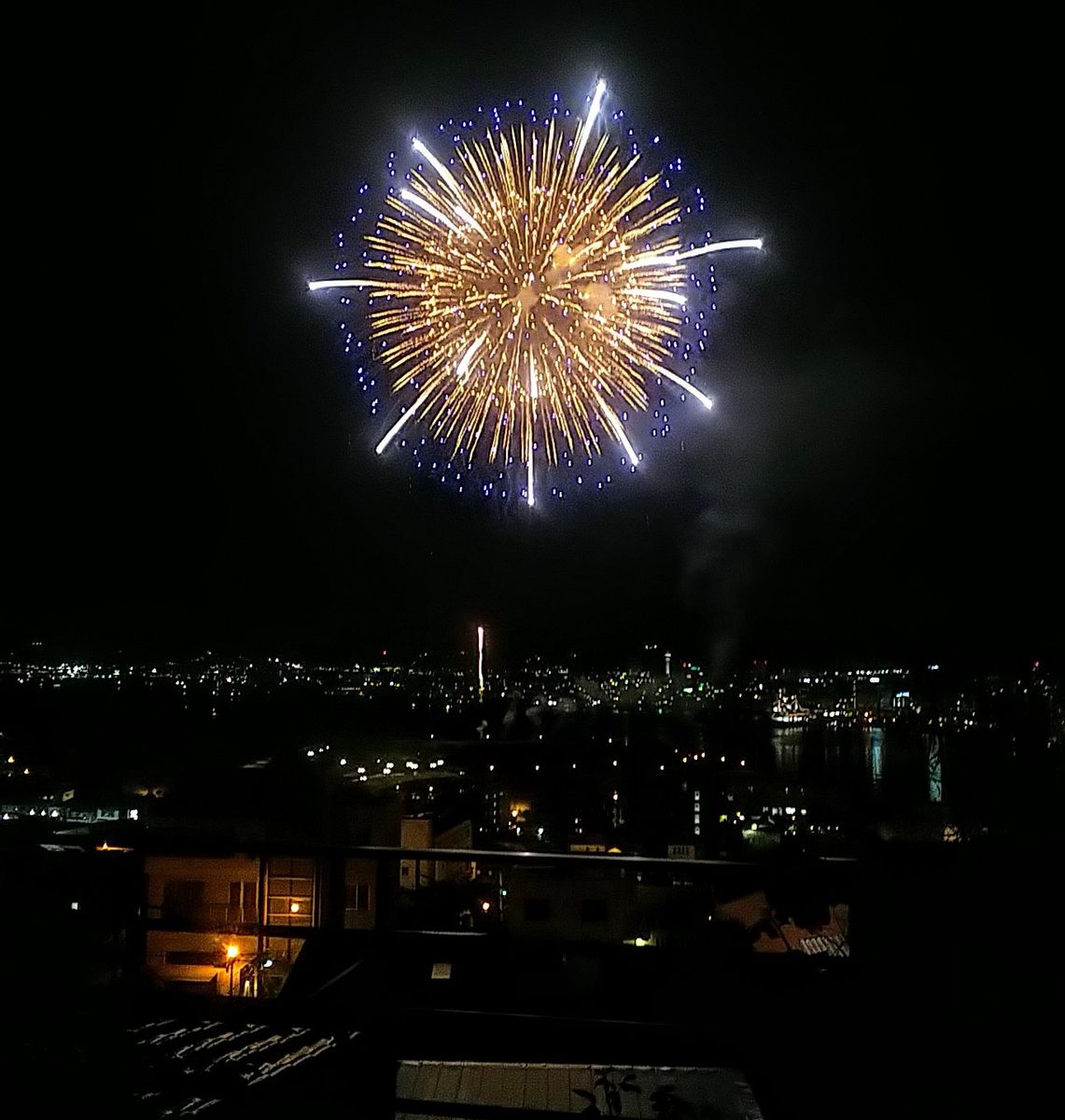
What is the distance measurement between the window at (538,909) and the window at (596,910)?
135 mm

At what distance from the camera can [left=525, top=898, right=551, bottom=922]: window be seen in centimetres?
406

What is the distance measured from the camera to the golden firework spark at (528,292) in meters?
7.20

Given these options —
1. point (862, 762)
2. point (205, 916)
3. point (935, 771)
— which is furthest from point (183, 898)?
point (862, 762)

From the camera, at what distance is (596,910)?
4113 millimetres

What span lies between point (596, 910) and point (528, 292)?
15.8ft

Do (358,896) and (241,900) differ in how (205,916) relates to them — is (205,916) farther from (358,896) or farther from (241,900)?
(358,896)

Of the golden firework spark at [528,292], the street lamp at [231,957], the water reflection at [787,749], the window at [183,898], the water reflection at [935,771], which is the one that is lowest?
the street lamp at [231,957]

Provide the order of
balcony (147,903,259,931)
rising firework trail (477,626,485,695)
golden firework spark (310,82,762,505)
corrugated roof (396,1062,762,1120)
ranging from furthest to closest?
rising firework trail (477,626,485,695), golden firework spark (310,82,762,505), balcony (147,903,259,931), corrugated roof (396,1062,762,1120)

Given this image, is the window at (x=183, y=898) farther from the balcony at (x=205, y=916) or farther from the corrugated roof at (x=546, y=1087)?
the corrugated roof at (x=546, y=1087)

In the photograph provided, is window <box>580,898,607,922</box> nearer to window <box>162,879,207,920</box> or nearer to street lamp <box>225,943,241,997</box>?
street lamp <box>225,943,241,997</box>

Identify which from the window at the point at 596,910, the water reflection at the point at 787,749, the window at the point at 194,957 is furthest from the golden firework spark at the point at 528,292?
the window at the point at 194,957

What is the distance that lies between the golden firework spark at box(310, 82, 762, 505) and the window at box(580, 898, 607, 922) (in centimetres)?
425

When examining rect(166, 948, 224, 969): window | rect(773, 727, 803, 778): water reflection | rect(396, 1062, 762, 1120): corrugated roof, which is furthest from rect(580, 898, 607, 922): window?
rect(773, 727, 803, 778): water reflection

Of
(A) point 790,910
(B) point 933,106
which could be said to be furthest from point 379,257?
(A) point 790,910
